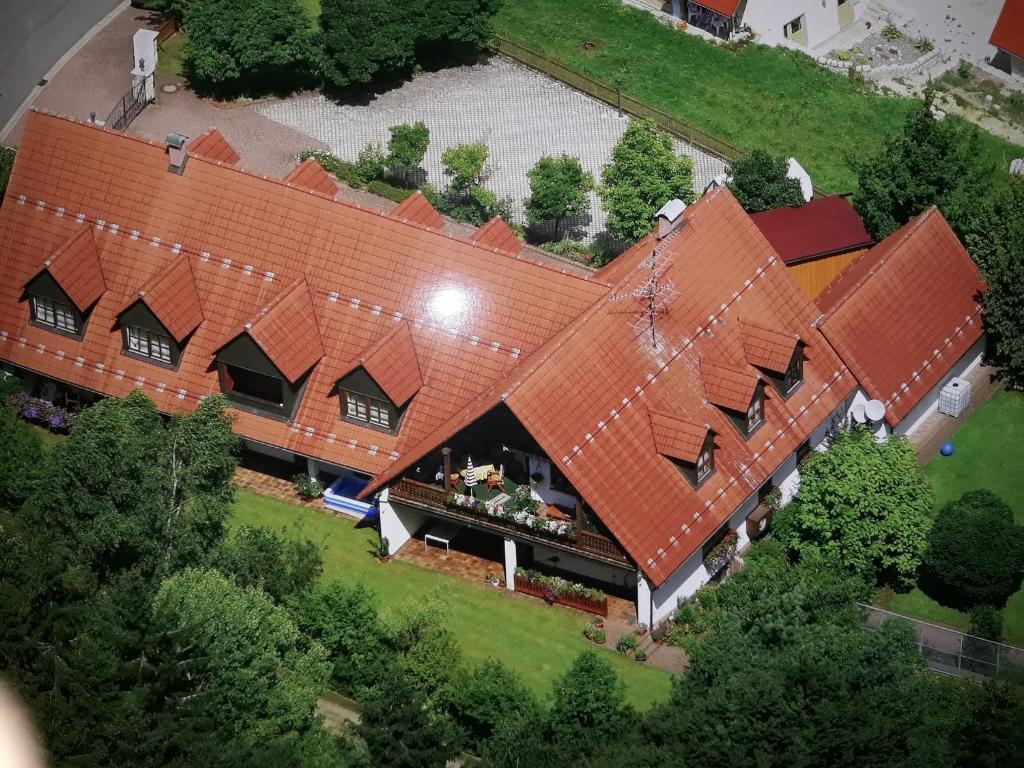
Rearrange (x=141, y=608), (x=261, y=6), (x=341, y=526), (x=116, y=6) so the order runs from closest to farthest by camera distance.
Answer: (x=141, y=608)
(x=341, y=526)
(x=261, y=6)
(x=116, y=6)

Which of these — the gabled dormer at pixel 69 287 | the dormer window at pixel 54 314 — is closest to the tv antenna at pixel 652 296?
the gabled dormer at pixel 69 287

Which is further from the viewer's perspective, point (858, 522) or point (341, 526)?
point (341, 526)

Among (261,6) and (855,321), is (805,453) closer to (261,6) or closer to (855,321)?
(855,321)

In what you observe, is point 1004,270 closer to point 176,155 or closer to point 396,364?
point 396,364

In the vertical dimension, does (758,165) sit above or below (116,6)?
above

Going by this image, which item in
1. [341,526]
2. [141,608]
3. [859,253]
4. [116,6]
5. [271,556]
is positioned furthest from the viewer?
[116,6]

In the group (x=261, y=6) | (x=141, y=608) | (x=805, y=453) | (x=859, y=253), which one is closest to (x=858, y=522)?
(x=805, y=453)

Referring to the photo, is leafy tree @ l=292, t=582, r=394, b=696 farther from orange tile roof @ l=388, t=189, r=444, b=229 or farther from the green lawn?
the green lawn

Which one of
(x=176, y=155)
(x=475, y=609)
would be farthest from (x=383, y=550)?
(x=176, y=155)
